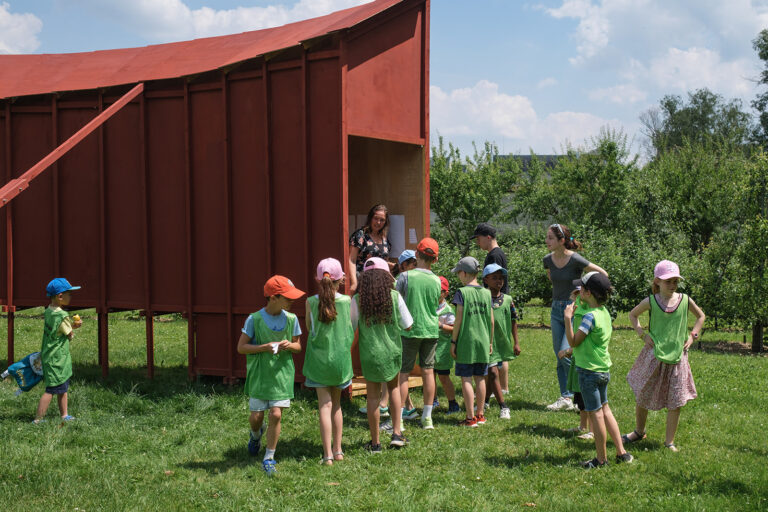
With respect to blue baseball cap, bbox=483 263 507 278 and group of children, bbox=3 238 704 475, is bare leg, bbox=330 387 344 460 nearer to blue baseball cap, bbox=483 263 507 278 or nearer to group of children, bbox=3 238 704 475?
group of children, bbox=3 238 704 475

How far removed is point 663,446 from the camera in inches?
Result: 246

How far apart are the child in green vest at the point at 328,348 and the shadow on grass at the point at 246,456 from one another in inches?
12.2

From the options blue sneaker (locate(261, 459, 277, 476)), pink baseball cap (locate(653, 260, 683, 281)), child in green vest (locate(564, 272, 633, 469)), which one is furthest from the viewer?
pink baseball cap (locate(653, 260, 683, 281))

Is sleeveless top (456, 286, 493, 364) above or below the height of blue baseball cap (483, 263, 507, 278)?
below

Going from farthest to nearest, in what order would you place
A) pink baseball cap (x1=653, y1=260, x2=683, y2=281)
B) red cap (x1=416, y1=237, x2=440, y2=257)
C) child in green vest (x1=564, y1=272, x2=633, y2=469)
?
1. red cap (x1=416, y1=237, x2=440, y2=257)
2. pink baseball cap (x1=653, y1=260, x2=683, y2=281)
3. child in green vest (x1=564, y1=272, x2=633, y2=469)

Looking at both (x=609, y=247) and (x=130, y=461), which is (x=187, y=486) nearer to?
(x=130, y=461)

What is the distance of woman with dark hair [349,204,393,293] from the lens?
7746 millimetres

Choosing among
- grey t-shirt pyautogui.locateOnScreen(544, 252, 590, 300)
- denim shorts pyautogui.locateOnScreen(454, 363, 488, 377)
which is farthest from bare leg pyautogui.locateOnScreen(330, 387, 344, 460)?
grey t-shirt pyautogui.locateOnScreen(544, 252, 590, 300)

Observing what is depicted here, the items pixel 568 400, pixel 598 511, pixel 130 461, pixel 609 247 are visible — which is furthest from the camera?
pixel 609 247

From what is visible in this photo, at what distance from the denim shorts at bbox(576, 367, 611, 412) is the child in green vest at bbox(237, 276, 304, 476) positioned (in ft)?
7.46

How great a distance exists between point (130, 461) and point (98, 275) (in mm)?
4130

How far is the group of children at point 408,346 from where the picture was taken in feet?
18.8

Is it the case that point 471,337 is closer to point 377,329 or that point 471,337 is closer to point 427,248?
point 427,248

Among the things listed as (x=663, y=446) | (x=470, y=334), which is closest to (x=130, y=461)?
(x=470, y=334)
